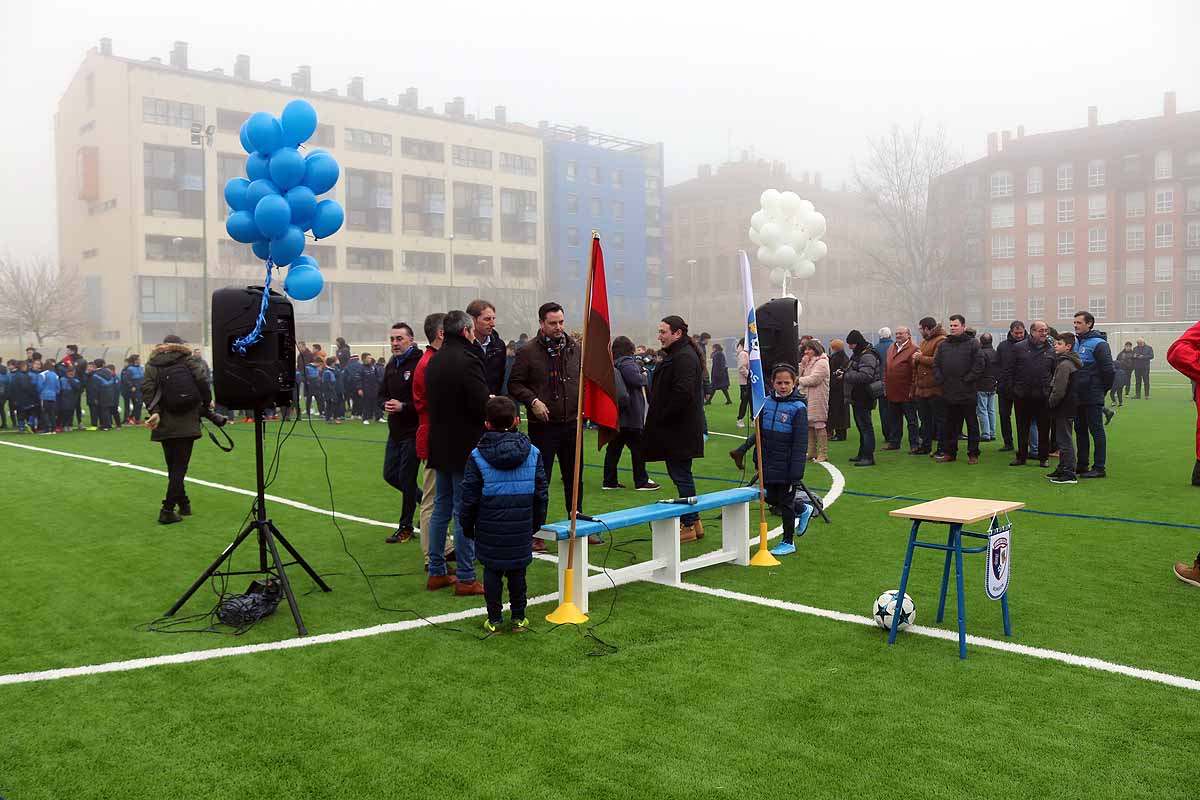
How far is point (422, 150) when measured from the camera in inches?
2879

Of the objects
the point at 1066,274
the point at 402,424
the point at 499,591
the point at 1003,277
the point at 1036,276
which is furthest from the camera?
the point at 1003,277

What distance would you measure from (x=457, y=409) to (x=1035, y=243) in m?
85.7

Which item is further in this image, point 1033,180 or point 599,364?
point 1033,180

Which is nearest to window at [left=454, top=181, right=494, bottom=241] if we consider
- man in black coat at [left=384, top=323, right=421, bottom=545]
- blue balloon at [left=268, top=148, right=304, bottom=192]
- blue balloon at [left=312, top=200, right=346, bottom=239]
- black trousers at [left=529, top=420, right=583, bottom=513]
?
man in black coat at [left=384, top=323, right=421, bottom=545]

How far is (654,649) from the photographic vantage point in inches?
215

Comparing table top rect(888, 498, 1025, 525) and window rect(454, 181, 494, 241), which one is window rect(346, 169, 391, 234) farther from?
table top rect(888, 498, 1025, 525)

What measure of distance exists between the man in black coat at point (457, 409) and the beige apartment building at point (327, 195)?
5374cm

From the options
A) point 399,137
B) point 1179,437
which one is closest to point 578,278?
point 399,137

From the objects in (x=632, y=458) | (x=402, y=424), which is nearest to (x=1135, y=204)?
(x=632, y=458)

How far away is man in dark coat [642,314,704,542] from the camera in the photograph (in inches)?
309

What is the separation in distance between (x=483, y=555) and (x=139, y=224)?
2493 inches

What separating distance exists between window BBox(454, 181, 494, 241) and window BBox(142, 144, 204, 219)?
19.8 m

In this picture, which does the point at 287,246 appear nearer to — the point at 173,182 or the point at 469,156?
the point at 173,182

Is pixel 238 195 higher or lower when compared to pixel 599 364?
higher
